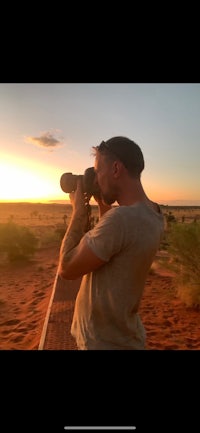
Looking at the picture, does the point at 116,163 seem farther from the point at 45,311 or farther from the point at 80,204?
the point at 45,311

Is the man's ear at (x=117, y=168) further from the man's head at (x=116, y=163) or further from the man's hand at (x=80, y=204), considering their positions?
the man's hand at (x=80, y=204)

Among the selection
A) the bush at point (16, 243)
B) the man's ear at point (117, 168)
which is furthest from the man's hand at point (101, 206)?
the bush at point (16, 243)

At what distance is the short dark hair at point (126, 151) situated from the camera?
1.12 meters

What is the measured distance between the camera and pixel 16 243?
10.4 m

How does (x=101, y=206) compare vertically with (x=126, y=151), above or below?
below

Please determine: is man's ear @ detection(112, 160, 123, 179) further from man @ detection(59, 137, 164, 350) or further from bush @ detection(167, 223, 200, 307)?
bush @ detection(167, 223, 200, 307)

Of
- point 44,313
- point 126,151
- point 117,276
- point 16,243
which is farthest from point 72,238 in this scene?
point 16,243

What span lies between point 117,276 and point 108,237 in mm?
128

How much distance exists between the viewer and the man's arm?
108 cm
